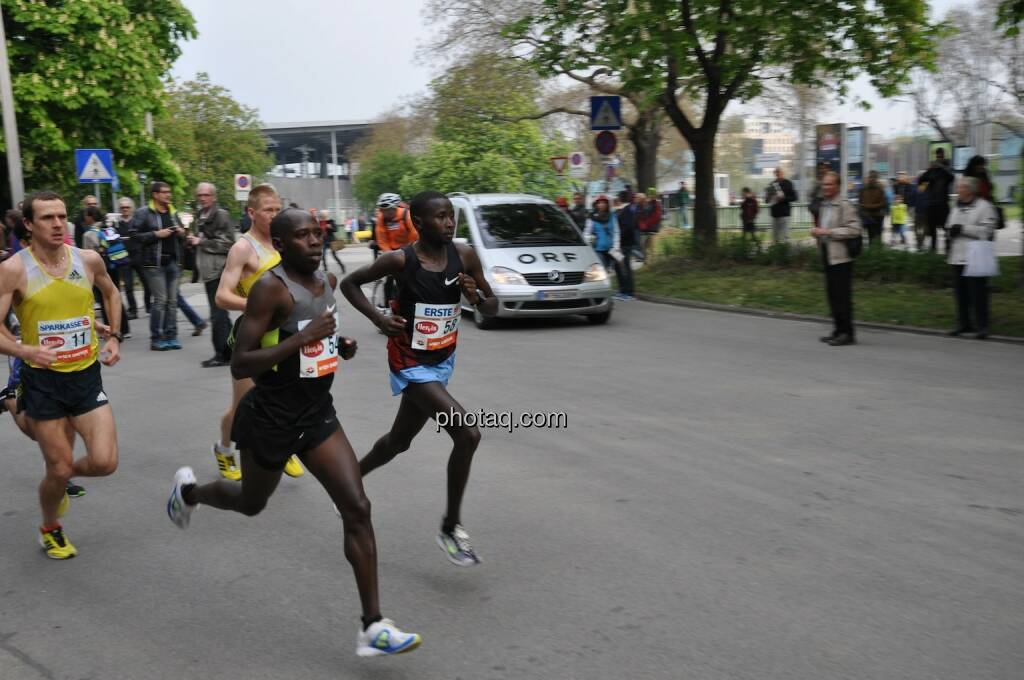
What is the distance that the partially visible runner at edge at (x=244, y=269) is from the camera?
623 centimetres

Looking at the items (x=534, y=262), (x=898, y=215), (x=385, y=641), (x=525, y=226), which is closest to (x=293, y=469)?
(x=385, y=641)

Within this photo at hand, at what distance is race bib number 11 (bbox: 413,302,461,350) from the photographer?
495 cm

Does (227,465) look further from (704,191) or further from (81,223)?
(704,191)

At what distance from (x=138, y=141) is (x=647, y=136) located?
521 inches

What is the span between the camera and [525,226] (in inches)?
565

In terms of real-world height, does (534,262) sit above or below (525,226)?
below

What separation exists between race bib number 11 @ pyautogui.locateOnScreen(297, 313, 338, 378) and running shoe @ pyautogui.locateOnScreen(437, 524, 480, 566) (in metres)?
1.17

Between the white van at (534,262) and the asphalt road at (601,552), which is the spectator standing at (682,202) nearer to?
the white van at (534,262)

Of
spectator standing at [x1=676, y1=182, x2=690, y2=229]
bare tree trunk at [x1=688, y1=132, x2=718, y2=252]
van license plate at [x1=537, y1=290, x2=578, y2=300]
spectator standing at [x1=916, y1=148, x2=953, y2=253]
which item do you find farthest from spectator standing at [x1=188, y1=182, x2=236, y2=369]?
spectator standing at [x1=676, y1=182, x2=690, y2=229]

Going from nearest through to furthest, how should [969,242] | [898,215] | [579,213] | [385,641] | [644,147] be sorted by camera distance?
[385,641], [969,242], [579,213], [898,215], [644,147]

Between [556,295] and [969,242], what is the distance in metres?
4.99

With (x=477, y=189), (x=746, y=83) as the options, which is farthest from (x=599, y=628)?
(x=477, y=189)

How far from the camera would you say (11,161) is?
61.5ft

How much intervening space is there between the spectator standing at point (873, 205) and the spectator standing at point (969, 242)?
24.5ft
